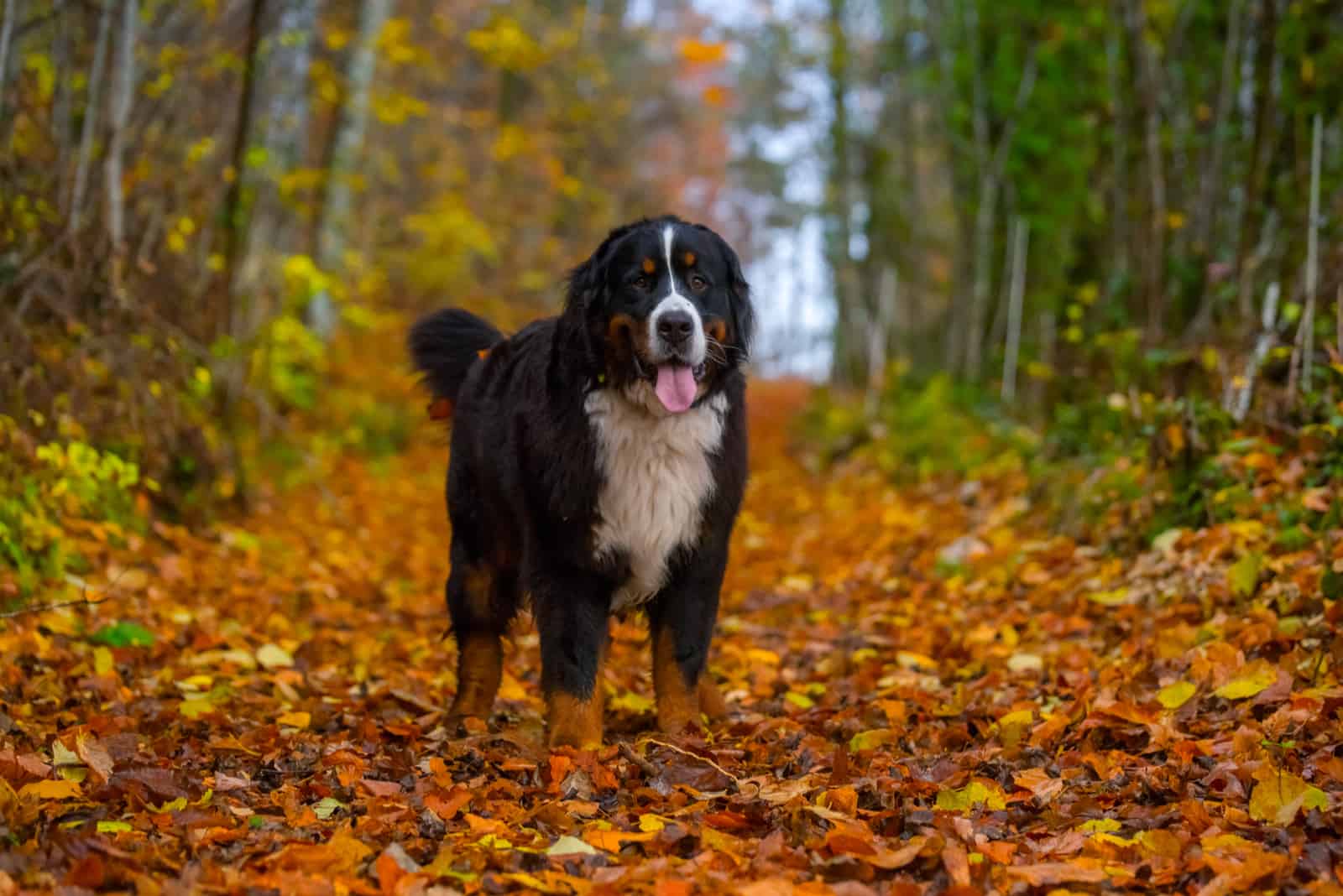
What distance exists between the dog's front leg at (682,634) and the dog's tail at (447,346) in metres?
1.59

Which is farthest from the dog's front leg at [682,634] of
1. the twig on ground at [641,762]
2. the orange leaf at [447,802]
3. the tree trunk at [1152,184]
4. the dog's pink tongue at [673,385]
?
the tree trunk at [1152,184]

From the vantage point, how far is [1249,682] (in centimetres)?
416

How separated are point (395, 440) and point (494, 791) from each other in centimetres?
1057

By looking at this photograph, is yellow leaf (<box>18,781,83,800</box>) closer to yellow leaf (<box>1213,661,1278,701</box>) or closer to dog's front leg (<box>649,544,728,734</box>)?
dog's front leg (<box>649,544,728,734</box>)

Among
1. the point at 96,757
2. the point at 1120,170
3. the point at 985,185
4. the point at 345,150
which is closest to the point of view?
the point at 96,757

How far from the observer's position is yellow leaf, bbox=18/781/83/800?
3.23 meters

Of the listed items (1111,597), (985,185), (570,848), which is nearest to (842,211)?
(985,185)

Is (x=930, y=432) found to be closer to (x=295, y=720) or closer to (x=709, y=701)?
(x=709, y=701)

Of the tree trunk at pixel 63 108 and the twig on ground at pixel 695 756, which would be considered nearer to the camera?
the twig on ground at pixel 695 756

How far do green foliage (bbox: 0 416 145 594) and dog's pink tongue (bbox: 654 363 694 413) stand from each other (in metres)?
2.75

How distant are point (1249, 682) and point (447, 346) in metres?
3.50

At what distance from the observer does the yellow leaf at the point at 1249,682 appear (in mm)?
4119

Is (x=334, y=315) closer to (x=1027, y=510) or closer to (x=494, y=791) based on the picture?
(x=1027, y=510)

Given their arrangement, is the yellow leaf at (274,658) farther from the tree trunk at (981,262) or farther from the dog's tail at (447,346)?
the tree trunk at (981,262)
